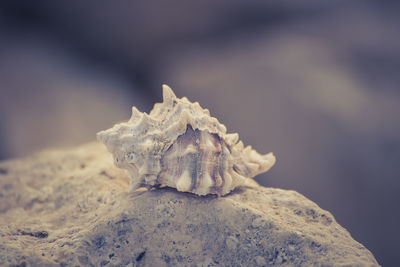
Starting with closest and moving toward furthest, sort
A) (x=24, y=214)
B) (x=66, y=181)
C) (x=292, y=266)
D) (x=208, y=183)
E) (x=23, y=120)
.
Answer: (x=292, y=266), (x=208, y=183), (x=24, y=214), (x=66, y=181), (x=23, y=120)

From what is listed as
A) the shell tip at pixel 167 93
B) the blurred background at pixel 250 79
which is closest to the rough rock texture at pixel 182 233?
the shell tip at pixel 167 93

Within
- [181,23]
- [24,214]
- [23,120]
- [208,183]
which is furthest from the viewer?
[23,120]

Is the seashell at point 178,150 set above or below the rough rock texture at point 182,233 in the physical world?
above

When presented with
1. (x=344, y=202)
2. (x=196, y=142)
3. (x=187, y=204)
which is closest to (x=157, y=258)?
(x=187, y=204)

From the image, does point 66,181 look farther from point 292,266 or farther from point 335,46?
point 335,46

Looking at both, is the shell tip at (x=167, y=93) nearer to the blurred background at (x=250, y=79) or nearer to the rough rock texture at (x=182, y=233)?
the rough rock texture at (x=182, y=233)

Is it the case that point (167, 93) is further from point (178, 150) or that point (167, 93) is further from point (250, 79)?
point (250, 79)
